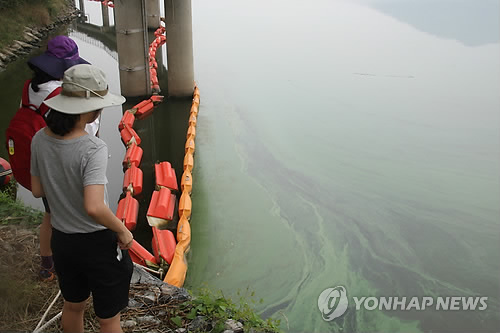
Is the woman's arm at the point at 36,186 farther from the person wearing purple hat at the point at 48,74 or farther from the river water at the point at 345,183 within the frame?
the river water at the point at 345,183

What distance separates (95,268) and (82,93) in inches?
22.2

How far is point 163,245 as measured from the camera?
3352 millimetres

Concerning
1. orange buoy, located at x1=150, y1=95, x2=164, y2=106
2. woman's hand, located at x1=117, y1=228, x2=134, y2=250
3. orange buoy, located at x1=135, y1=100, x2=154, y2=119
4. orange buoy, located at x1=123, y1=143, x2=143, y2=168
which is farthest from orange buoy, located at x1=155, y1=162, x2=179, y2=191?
woman's hand, located at x1=117, y1=228, x2=134, y2=250

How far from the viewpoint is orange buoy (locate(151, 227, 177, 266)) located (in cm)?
323

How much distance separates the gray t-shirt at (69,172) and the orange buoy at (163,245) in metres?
1.91

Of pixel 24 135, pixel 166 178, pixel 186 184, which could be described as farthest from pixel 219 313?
pixel 166 178

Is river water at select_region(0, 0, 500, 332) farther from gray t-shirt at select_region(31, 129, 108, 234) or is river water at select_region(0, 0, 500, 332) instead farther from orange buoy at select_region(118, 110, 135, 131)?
gray t-shirt at select_region(31, 129, 108, 234)

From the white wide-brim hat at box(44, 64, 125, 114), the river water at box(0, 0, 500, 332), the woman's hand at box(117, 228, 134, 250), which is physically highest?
the white wide-brim hat at box(44, 64, 125, 114)

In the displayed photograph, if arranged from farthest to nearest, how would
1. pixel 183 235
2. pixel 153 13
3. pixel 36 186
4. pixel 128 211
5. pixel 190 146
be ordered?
pixel 153 13 → pixel 190 146 → pixel 128 211 → pixel 183 235 → pixel 36 186

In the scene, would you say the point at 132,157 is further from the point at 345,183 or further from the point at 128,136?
the point at 345,183

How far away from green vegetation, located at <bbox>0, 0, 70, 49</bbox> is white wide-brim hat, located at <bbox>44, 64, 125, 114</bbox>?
9.83m

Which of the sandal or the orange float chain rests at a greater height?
the sandal

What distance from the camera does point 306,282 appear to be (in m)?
3.40

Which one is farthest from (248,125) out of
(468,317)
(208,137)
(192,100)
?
(468,317)
